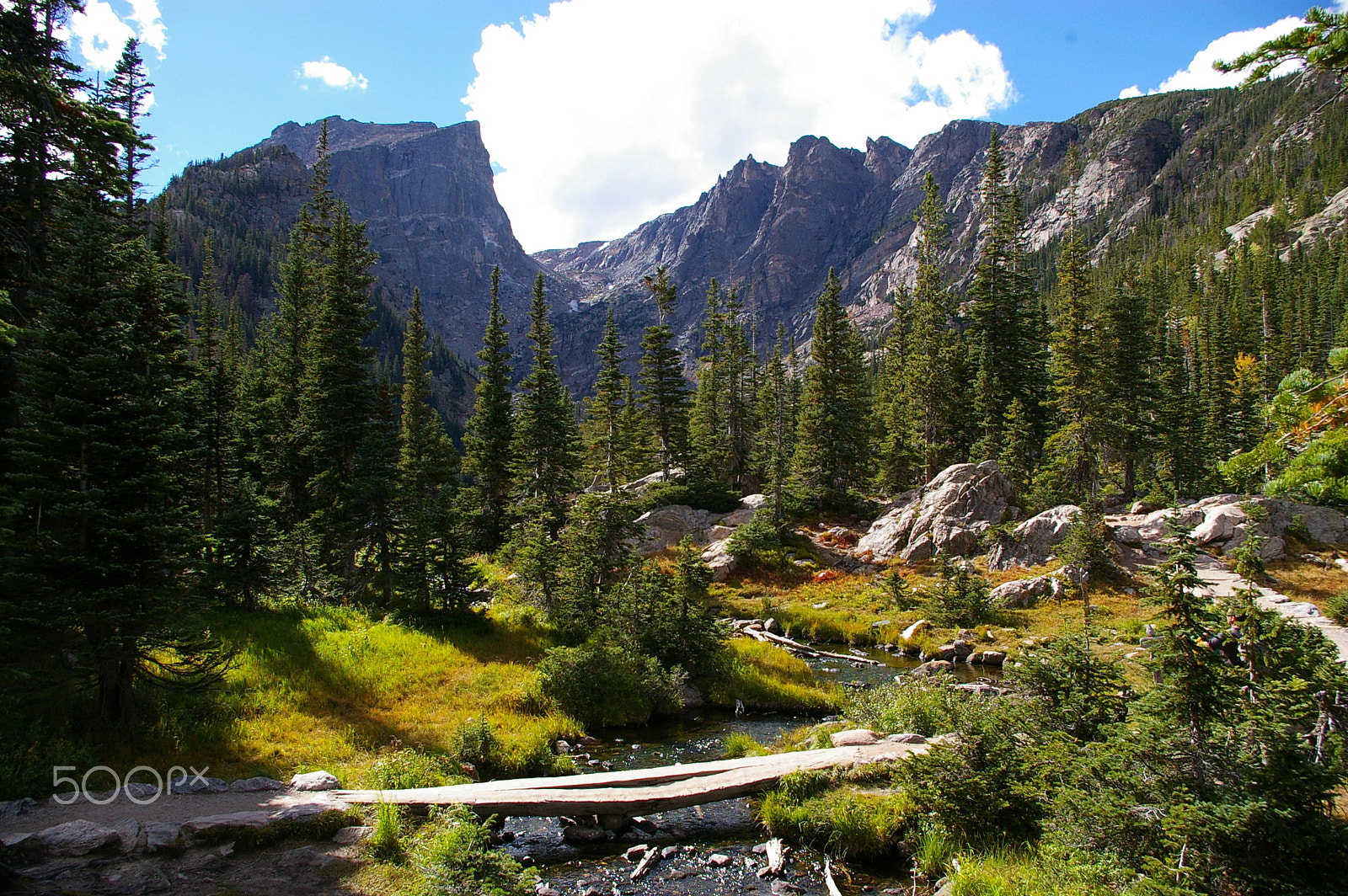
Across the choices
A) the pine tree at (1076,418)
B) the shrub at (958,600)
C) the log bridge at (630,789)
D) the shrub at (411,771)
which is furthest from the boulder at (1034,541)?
the shrub at (411,771)

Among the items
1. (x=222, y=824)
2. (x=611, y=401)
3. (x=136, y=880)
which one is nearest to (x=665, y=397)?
(x=611, y=401)

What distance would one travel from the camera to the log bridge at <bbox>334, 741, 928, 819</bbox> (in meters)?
10.2

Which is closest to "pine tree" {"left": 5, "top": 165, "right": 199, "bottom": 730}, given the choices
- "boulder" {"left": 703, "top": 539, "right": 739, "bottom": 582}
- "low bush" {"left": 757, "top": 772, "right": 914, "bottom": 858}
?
"low bush" {"left": 757, "top": 772, "right": 914, "bottom": 858}

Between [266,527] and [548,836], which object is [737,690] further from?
[266,527]

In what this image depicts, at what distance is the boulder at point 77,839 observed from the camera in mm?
7590

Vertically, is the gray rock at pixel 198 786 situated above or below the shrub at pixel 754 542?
below

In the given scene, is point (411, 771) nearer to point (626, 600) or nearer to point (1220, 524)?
point (626, 600)

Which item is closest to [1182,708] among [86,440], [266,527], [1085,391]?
[86,440]

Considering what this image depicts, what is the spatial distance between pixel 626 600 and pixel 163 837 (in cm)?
1321

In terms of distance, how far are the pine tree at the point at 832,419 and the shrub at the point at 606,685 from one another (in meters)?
28.5

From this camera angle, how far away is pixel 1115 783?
7004 millimetres

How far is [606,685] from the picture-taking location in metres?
17.2

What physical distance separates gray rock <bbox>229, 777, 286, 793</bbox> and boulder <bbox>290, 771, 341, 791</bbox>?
21 cm

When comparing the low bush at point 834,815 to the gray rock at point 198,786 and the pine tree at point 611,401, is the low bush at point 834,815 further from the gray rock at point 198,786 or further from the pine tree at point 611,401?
the pine tree at point 611,401
